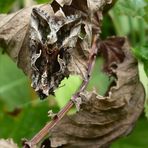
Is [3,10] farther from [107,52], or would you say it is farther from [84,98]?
[84,98]

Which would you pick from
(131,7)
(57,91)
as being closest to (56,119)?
(57,91)

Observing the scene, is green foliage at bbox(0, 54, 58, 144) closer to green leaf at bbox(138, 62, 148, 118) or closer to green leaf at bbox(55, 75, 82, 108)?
green leaf at bbox(55, 75, 82, 108)

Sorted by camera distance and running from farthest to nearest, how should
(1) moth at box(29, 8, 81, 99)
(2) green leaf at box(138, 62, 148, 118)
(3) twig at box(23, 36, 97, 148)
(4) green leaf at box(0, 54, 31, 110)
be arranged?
(4) green leaf at box(0, 54, 31, 110) < (2) green leaf at box(138, 62, 148, 118) < (1) moth at box(29, 8, 81, 99) < (3) twig at box(23, 36, 97, 148)

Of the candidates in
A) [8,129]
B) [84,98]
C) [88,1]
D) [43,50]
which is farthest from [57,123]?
[8,129]

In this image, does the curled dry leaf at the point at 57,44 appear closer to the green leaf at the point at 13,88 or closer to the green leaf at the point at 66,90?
the green leaf at the point at 66,90

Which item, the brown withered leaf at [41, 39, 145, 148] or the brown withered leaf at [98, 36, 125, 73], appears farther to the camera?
the brown withered leaf at [98, 36, 125, 73]

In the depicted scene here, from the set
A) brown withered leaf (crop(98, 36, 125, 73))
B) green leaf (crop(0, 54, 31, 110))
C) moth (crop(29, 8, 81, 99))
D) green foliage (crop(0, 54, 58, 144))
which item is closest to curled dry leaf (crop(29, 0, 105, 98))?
moth (crop(29, 8, 81, 99))
